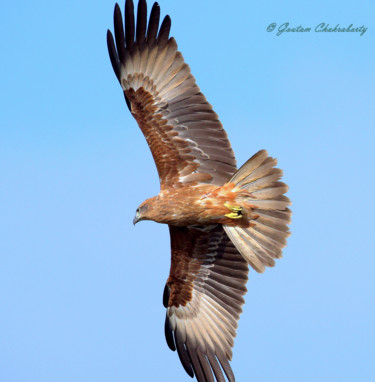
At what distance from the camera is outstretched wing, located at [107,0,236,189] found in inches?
371

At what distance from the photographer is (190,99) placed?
942 centimetres

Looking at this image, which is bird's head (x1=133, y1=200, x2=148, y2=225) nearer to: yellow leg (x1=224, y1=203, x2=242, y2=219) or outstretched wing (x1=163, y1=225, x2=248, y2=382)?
outstretched wing (x1=163, y1=225, x2=248, y2=382)

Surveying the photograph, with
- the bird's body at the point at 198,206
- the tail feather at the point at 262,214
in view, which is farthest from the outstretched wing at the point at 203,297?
the tail feather at the point at 262,214

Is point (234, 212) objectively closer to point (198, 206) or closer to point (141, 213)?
point (198, 206)

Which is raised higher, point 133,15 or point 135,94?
point 133,15

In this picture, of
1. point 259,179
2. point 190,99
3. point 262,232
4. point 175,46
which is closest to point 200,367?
point 262,232

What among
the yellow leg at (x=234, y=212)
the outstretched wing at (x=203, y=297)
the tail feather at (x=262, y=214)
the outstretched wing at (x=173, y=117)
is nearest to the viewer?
the tail feather at (x=262, y=214)

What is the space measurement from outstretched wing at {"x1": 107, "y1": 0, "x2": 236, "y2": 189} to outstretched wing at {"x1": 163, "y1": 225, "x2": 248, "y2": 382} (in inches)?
31.6

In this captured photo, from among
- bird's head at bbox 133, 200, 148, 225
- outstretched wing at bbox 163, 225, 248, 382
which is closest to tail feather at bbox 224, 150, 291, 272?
outstretched wing at bbox 163, 225, 248, 382

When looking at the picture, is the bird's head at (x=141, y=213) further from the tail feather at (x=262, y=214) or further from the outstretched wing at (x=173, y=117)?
the tail feather at (x=262, y=214)

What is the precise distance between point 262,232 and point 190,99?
1.82 metres

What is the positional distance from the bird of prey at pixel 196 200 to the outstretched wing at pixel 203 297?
13mm

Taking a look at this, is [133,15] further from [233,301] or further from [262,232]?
[233,301]

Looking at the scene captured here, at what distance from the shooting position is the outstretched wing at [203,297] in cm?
991
